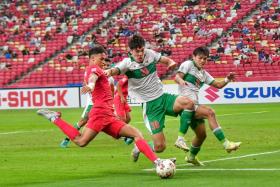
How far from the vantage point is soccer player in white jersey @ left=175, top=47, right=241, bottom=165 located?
51.1 feet

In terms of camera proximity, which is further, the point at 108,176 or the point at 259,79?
the point at 259,79

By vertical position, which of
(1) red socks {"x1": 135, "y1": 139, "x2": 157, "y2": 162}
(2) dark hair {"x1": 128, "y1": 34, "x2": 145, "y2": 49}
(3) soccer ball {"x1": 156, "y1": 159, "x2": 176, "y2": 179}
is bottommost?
(3) soccer ball {"x1": 156, "y1": 159, "x2": 176, "y2": 179}

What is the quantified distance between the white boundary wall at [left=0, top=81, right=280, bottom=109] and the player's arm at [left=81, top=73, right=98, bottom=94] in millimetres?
27455

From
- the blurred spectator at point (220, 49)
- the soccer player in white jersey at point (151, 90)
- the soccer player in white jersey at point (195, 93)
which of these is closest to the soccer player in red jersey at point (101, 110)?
the soccer player in white jersey at point (151, 90)

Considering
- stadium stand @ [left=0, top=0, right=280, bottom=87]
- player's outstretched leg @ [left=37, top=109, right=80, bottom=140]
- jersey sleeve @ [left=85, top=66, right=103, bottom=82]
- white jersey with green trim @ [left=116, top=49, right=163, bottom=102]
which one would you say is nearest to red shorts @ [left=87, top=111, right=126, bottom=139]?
player's outstretched leg @ [left=37, top=109, right=80, bottom=140]

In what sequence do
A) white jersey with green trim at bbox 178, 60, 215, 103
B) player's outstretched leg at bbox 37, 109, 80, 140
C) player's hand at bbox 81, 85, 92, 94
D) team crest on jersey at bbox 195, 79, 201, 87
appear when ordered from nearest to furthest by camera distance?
1. player's hand at bbox 81, 85, 92, 94
2. player's outstretched leg at bbox 37, 109, 80, 140
3. white jersey with green trim at bbox 178, 60, 215, 103
4. team crest on jersey at bbox 195, 79, 201, 87

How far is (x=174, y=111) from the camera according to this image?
15602 millimetres

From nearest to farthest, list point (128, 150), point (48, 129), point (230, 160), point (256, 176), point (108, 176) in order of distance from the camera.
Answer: point (256, 176), point (108, 176), point (230, 160), point (128, 150), point (48, 129)

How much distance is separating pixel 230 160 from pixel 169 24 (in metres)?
36.2

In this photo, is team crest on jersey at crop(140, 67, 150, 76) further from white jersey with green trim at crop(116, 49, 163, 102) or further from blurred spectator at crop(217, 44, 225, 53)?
blurred spectator at crop(217, 44, 225, 53)

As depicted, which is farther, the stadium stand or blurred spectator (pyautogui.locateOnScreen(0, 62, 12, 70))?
blurred spectator (pyautogui.locateOnScreen(0, 62, 12, 70))

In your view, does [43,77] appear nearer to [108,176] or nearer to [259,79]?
[259,79]

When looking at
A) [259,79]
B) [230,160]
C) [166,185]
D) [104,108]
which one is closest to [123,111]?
[230,160]

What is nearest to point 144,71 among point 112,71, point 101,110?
point 112,71
